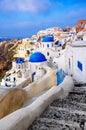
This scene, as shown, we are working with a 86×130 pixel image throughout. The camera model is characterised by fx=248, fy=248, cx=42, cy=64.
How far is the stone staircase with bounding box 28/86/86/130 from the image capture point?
4660 millimetres

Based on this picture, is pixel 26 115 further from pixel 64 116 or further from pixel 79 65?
pixel 79 65

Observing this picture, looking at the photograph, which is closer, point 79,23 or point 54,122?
point 54,122

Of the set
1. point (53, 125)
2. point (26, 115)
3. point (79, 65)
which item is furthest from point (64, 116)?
point (79, 65)

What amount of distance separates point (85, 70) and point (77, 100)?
4.18 m

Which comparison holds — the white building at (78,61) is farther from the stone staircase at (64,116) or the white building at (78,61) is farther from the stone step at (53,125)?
the stone step at (53,125)

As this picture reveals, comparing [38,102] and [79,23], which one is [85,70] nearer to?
[38,102]

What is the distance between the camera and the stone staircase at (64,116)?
4.66 metres

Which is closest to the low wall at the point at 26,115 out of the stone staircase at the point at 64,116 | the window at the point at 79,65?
the stone staircase at the point at 64,116

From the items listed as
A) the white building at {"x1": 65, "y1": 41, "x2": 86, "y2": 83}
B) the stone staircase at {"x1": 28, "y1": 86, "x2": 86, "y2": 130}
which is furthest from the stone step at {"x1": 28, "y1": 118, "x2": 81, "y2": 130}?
the white building at {"x1": 65, "y1": 41, "x2": 86, "y2": 83}

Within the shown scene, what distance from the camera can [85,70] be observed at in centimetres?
1080

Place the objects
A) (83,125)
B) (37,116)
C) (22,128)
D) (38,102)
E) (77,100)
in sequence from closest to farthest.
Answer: (22,128)
(83,125)
(37,116)
(38,102)
(77,100)

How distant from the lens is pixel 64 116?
17.3ft

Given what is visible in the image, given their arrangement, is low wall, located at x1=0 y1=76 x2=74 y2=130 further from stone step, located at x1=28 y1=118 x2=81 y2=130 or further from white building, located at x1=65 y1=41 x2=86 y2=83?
white building, located at x1=65 y1=41 x2=86 y2=83

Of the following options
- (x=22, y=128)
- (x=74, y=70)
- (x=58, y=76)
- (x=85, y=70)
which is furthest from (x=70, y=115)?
(x=58, y=76)
